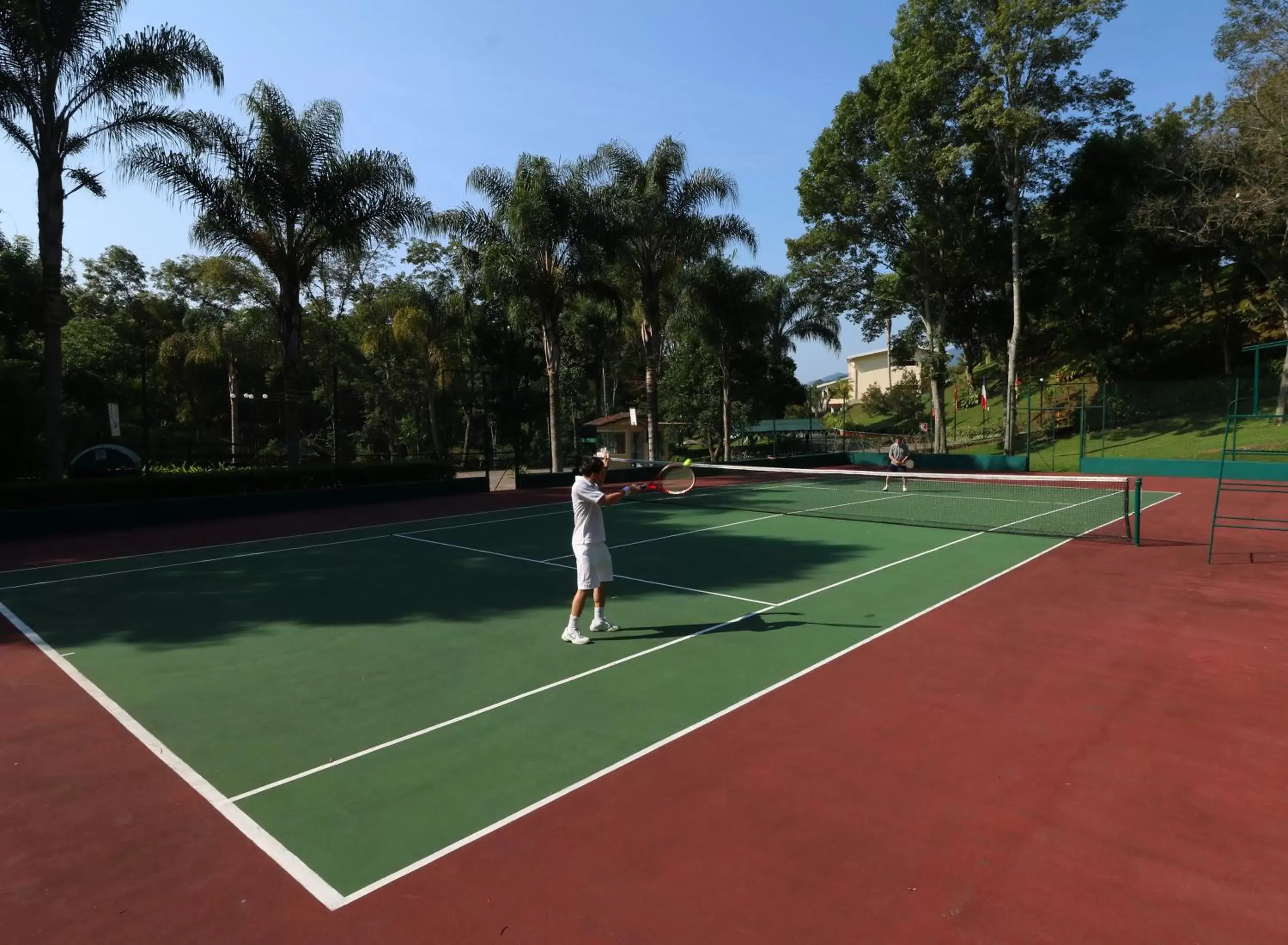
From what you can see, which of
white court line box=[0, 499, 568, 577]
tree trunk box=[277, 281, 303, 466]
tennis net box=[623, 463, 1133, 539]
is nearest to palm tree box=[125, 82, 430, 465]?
tree trunk box=[277, 281, 303, 466]

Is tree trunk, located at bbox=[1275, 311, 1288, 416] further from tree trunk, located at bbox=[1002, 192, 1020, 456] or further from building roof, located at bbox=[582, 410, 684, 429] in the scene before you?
building roof, located at bbox=[582, 410, 684, 429]

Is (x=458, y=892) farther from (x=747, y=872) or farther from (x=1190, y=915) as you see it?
(x=1190, y=915)

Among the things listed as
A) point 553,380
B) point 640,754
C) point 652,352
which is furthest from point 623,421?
point 640,754

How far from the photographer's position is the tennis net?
16172 mm

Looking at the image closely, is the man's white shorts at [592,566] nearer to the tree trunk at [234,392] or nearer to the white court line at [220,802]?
the white court line at [220,802]

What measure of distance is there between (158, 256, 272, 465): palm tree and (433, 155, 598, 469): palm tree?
912cm

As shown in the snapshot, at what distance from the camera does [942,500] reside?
21.8 meters

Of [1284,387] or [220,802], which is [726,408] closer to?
[1284,387]

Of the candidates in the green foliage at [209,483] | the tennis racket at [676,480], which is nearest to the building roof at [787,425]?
the green foliage at [209,483]

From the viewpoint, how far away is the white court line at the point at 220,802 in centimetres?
390

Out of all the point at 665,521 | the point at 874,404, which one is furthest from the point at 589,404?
the point at 665,521

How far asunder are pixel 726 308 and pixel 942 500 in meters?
17.2

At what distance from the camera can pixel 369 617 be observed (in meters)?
9.14

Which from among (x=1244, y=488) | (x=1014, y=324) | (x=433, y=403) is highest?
(x=1014, y=324)
